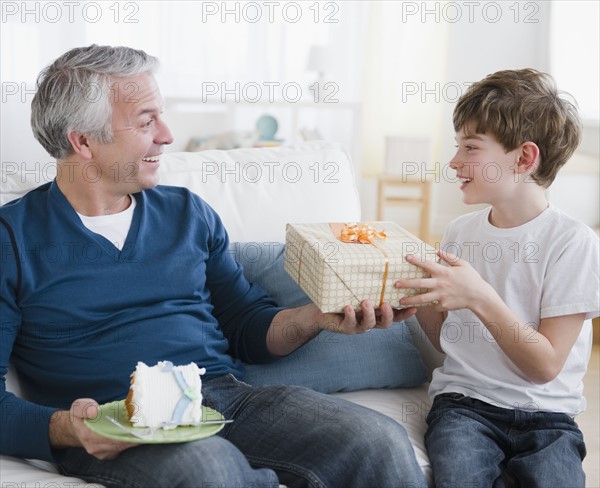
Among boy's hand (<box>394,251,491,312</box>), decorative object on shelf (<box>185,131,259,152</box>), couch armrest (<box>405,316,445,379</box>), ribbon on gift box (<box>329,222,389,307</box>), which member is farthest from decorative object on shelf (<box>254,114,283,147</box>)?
boy's hand (<box>394,251,491,312</box>)

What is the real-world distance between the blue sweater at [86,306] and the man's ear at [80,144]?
0.09 meters

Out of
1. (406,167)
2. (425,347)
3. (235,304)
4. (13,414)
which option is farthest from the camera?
(406,167)

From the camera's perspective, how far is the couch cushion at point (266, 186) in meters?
2.10

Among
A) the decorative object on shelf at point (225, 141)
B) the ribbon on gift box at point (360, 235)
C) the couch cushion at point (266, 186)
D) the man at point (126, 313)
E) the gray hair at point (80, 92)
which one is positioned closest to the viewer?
the man at point (126, 313)

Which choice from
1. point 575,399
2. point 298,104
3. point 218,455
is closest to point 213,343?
point 218,455

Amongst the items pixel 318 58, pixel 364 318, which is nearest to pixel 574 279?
pixel 364 318

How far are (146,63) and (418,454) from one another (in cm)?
97

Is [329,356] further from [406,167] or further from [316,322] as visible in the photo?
[406,167]

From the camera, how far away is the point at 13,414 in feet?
5.02

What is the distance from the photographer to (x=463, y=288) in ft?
5.19

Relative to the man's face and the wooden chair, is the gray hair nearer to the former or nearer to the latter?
the man's face

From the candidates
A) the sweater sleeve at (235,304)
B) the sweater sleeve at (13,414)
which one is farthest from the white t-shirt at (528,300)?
the sweater sleeve at (13,414)

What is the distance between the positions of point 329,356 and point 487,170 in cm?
55

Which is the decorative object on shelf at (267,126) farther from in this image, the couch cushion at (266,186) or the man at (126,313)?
the man at (126,313)
